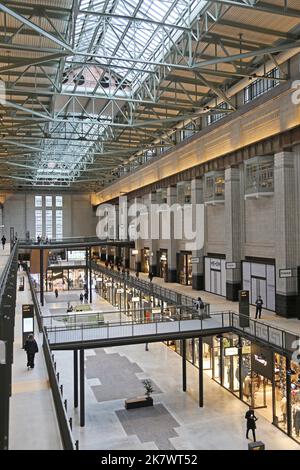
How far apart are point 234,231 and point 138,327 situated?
979 centimetres

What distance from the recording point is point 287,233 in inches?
811

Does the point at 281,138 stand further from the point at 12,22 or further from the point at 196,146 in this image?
the point at 12,22

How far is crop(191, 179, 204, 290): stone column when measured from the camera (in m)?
31.4

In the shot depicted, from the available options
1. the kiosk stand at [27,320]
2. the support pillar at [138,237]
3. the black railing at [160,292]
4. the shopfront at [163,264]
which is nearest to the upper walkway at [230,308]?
the black railing at [160,292]

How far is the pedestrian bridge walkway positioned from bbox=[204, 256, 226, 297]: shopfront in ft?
27.5

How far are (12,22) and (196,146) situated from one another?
1726 cm

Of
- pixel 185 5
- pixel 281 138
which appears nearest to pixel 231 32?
pixel 185 5

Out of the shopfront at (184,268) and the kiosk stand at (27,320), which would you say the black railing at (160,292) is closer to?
the shopfront at (184,268)

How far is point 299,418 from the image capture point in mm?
15258

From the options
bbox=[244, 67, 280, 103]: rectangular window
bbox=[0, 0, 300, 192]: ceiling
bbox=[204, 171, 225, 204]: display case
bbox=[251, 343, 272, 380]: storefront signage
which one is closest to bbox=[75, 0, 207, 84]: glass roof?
bbox=[0, 0, 300, 192]: ceiling

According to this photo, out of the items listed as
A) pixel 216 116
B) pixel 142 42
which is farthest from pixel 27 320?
pixel 216 116

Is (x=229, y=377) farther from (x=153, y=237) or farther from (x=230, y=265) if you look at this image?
(x=153, y=237)

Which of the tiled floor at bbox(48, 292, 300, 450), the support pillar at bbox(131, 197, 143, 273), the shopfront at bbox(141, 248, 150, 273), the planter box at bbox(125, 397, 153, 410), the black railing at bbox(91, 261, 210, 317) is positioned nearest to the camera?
the tiled floor at bbox(48, 292, 300, 450)

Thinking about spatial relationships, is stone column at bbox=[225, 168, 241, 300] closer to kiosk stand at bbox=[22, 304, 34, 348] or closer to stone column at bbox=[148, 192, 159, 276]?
kiosk stand at bbox=[22, 304, 34, 348]
